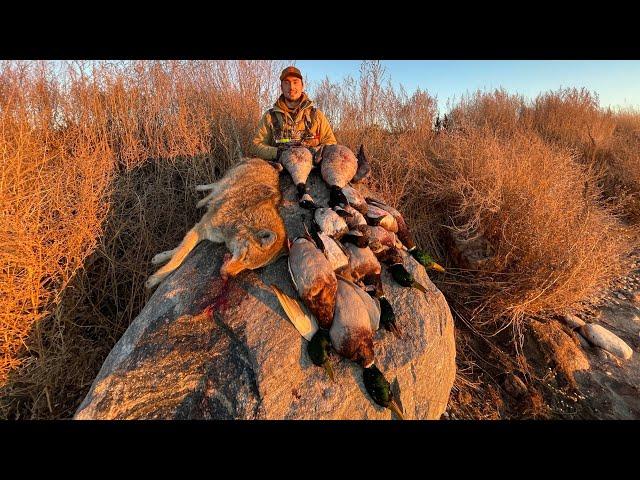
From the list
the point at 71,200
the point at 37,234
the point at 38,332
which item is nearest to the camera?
the point at 38,332

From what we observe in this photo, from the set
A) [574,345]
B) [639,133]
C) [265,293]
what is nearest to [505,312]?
[574,345]

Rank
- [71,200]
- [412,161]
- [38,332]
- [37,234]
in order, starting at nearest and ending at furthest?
1. [38,332]
2. [37,234]
3. [71,200]
4. [412,161]

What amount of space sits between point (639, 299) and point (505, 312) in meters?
2.44

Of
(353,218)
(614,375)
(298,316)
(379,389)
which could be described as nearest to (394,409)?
(379,389)

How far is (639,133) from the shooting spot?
950 cm

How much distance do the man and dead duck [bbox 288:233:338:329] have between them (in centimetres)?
214

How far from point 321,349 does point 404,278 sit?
1.08m

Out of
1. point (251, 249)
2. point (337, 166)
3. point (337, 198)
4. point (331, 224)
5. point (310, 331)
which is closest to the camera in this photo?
point (310, 331)

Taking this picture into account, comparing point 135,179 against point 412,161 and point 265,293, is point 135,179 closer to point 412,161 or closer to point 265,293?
point 265,293

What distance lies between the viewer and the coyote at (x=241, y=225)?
108 inches

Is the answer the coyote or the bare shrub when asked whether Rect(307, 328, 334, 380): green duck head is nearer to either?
the coyote

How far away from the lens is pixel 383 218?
336 cm

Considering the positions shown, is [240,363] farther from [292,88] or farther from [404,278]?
[292,88]

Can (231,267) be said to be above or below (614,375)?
above
